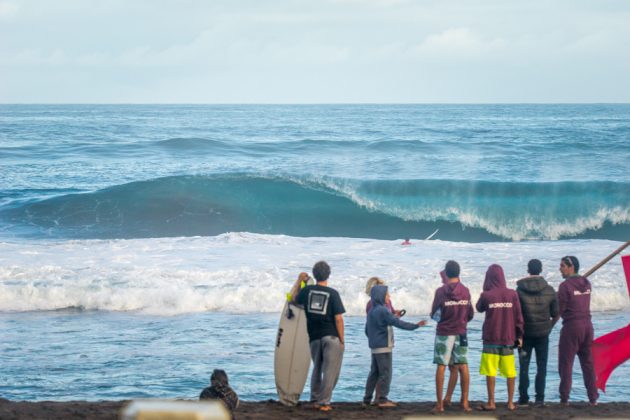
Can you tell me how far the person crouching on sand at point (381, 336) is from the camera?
7.85 m

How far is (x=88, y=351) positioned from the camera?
1033cm

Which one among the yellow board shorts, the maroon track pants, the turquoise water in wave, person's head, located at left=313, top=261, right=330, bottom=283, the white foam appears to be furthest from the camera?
the turquoise water in wave

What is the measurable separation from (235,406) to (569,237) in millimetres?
19936

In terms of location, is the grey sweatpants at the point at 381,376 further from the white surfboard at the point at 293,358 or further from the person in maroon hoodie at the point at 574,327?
the person in maroon hoodie at the point at 574,327

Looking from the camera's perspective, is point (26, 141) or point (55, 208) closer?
point (55, 208)

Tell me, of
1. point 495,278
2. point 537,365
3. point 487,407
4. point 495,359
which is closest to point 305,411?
point 487,407

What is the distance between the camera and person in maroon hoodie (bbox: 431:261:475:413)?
25.2 ft

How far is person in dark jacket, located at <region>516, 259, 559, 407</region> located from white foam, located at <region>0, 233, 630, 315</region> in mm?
4834

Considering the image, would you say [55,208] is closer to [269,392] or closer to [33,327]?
[33,327]

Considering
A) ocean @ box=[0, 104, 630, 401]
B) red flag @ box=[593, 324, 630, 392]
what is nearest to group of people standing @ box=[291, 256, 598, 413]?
red flag @ box=[593, 324, 630, 392]

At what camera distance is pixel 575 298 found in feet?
26.8

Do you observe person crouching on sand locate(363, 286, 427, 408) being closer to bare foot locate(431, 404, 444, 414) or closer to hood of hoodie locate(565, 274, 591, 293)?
bare foot locate(431, 404, 444, 414)

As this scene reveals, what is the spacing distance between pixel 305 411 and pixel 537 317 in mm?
2347

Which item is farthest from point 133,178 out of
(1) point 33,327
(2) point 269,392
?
(2) point 269,392
